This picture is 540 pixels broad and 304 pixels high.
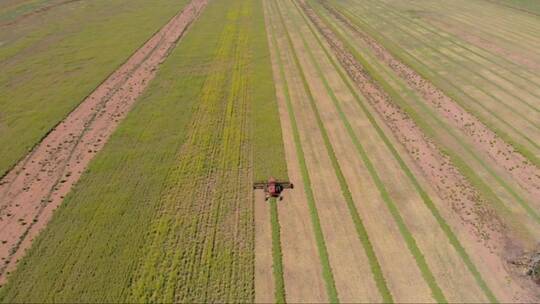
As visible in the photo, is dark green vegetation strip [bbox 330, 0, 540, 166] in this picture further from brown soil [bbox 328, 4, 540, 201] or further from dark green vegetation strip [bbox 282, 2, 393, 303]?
dark green vegetation strip [bbox 282, 2, 393, 303]

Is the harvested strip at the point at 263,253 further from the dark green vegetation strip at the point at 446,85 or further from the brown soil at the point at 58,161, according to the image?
the dark green vegetation strip at the point at 446,85

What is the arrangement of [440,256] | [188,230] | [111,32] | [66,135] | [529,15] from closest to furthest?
1. [440,256]
2. [188,230]
3. [66,135]
4. [111,32]
5. [529,15]

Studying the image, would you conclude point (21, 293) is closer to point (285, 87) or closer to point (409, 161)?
point (409, 161)

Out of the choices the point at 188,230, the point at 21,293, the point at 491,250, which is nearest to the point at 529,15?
the point at 491,250

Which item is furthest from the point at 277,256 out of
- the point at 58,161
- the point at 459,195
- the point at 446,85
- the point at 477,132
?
the point at 446,85

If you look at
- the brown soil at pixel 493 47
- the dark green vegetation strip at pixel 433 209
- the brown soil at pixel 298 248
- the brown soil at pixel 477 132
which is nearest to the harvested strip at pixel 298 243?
the brown soil at pixel 298 248

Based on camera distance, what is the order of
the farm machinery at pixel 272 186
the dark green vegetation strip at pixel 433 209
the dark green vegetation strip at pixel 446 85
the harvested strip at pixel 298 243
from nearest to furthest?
the harvested strip at pixel 298 243 → the dark green vegetation strip at pixel 433 209 → the farm machinery at pixel 272 186 → the dark green vegetation strip at pixel 446 85

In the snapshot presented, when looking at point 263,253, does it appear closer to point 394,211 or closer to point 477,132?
point 394,211
